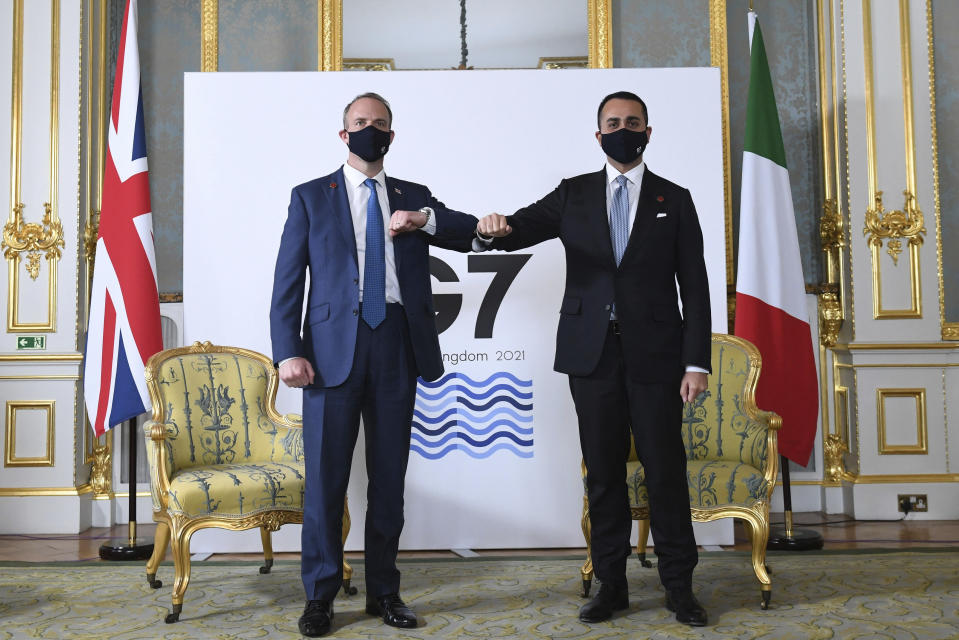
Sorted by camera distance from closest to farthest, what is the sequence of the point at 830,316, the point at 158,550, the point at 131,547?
the point at 158,550 → the point at 131,547 → the point at 830,316

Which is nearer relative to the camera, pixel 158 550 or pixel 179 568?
pixel 179 568

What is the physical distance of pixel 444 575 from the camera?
10.3 feet

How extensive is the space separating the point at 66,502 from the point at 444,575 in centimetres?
214

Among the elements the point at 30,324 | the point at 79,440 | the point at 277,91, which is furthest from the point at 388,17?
the point at 79,440

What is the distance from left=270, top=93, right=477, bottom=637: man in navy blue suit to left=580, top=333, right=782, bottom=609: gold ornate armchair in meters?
0.75

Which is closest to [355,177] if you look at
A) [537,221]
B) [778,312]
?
[537,221]

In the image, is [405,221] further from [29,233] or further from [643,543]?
[29,233]

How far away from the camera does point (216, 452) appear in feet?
10.3

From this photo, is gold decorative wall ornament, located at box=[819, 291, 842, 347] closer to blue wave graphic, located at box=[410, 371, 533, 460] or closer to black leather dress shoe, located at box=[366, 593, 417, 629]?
blue wave graphic, located at box=[410, 371, 533, 460]

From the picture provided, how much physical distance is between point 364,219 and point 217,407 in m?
1.09

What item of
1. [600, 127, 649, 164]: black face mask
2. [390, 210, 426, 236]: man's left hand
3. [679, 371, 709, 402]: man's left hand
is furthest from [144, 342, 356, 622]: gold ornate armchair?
[600, 127, 649, 164]: black face mask

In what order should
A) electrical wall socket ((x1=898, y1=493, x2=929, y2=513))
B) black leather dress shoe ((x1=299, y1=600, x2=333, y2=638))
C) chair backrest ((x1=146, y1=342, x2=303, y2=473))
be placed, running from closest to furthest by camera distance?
1. black leather dress shoe ((x1=299, y1=600, x2=333, y2=638))
2. chair backrest ((x1=146, y1=342, x2=303, y2=473))
3. electrical wall socket ((x1=898, y1=493, x2=929, y2=513))

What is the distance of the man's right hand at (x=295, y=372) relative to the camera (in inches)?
97.0

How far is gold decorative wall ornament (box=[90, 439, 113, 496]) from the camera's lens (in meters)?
4.30
